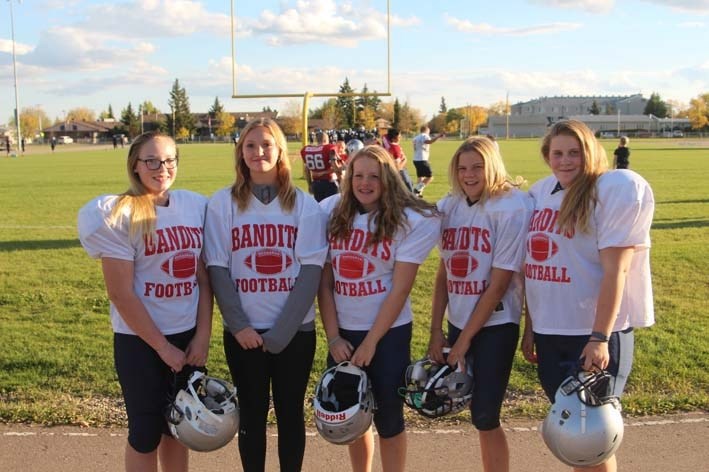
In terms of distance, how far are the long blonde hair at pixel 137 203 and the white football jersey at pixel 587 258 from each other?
1717 millimetres

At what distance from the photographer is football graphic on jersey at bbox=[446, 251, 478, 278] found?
3.29m

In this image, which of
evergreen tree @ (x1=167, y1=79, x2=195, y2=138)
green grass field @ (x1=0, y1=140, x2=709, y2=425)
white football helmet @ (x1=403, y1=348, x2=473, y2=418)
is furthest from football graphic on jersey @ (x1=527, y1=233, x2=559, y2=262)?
evergreen tree @ (x1=167, y1=79, x2=195, y2=138)

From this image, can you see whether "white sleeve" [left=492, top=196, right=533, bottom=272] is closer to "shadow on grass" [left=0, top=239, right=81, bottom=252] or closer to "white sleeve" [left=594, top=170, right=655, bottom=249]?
"white sleeve" [left=594, top=170, right=655, bottom=249]

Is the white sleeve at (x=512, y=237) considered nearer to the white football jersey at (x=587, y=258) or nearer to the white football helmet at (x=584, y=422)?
the white football jersey at (x=587, y=258)

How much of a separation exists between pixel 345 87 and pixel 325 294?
4097 inches

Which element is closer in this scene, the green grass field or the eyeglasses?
the eyeglasses

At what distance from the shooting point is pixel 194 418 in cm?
302

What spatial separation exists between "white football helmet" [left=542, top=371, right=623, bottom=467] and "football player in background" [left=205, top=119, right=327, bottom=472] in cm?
120

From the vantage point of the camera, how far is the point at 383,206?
10.8ft

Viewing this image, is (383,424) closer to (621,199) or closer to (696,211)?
(621,199)

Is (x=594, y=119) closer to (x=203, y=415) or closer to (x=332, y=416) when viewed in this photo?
(x=332, y=416)

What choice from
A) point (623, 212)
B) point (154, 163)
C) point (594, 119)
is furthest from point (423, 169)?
point (594, 119)

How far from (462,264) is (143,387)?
5.20ft

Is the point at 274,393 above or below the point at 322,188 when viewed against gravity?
below
